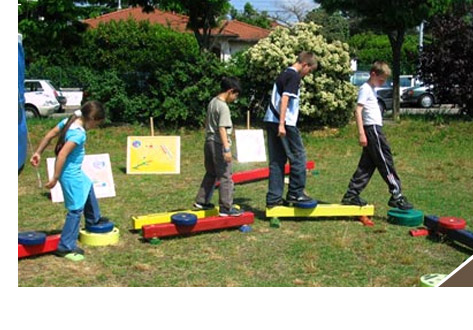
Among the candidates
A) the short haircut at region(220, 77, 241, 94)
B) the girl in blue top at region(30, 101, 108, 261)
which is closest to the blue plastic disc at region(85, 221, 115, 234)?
the girl in blue top at region(30, 101, 108, 261)

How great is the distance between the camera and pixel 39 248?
590 centimetres

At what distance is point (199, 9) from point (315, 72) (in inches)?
150

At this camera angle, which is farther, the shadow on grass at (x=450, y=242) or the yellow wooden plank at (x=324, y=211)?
the yellow wooden plank at (x=324, y=211)

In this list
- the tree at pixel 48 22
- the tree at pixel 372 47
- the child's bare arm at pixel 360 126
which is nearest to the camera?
the child's bare arm at pixel 360 126

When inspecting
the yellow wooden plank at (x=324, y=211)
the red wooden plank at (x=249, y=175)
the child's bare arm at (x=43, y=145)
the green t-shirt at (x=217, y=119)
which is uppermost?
the green t-shirt at (x=217, y=119)

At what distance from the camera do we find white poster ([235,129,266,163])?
11945mm

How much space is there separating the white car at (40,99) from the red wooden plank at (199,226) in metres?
14.8

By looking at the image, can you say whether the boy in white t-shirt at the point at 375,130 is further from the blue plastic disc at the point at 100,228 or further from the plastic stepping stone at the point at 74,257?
the plastic stepping stone at the point at 74,257

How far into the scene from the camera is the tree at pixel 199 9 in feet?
52.1

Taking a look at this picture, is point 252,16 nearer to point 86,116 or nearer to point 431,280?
point 86,116

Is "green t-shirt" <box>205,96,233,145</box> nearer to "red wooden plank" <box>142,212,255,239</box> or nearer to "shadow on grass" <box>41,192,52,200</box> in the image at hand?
"red wooden plank" <box>142,212,255,239</box>

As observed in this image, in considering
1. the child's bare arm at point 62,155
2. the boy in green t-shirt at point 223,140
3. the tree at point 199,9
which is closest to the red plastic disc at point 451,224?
the boy in green t-shirt at point 223,140

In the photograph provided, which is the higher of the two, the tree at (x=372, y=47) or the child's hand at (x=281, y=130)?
the tree at (x=372, y=47)

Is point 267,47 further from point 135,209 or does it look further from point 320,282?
point 320,282
